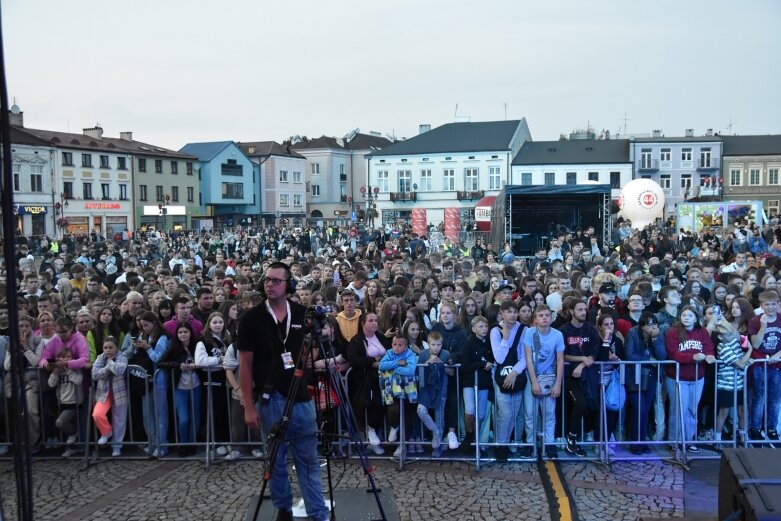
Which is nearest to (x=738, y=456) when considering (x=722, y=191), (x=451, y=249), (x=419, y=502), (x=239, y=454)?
(x=419, y=502)

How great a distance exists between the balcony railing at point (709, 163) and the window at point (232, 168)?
1808 inches

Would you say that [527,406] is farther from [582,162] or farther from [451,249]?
[582,162]

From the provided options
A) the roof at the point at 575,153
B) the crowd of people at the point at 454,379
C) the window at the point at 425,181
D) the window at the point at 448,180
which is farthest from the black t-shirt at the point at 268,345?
the window at the point at 425,181

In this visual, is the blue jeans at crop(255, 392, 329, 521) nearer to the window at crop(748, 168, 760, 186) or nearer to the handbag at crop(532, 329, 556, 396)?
the handbag at crop(532, 329, 556, 396)

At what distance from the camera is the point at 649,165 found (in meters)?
61.3

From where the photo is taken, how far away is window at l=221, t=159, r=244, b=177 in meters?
68.5

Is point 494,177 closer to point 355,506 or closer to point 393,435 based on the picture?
point 393,435

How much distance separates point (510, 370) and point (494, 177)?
57682 mm

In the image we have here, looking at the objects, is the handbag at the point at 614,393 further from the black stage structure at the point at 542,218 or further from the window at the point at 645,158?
the window at the point at 645,158

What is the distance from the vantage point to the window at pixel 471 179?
6425 centimetres

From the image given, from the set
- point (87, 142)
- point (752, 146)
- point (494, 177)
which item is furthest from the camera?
point (494, 177)

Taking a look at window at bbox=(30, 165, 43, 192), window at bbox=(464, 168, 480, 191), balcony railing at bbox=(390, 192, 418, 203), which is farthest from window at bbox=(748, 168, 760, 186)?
window at bbox=(30, 165, 43, 192)

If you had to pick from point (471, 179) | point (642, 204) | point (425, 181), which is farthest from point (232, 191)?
point (642, 204)

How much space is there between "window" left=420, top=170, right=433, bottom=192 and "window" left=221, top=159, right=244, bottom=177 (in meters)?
19.7
